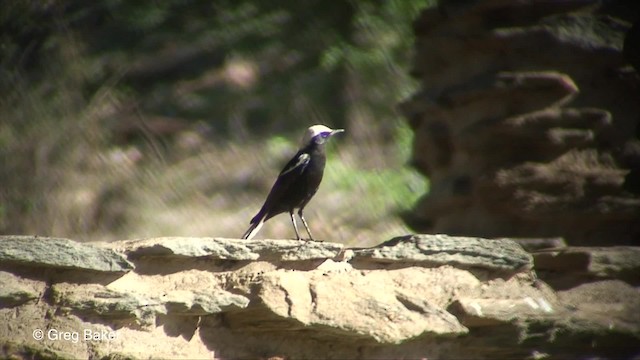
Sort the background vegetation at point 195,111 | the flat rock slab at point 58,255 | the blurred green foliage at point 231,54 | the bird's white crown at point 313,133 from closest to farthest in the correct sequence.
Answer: the flat rock slab at point 58,255
the bird's white crown at point 313,133
the background vegetation at point 195,111
the blurred green foliage at point 231,54

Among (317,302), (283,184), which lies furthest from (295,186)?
(317,302)

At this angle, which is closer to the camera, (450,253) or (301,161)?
(450,253)

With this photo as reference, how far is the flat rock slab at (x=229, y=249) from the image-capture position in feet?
12.3

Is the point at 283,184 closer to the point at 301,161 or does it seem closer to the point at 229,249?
the point at 301,161

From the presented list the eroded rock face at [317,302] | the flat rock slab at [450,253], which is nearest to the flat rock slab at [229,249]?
the eroded rock face at [317,302]

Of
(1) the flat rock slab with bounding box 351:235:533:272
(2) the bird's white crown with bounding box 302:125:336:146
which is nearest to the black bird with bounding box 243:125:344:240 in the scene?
(2) the bird's white crown with bounding box 302:125:336:146

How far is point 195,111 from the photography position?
6344 mm

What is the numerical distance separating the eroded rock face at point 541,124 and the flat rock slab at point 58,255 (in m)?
2.38

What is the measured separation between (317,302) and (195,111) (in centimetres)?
266

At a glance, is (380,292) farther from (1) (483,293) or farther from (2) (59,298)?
(2) (59,298)

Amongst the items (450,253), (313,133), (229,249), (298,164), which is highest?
(313,133)

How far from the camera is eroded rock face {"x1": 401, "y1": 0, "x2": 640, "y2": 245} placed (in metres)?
5.25

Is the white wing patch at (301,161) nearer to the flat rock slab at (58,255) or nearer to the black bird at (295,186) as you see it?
the black bird at (295,186)

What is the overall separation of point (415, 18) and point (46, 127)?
2.41 meters
